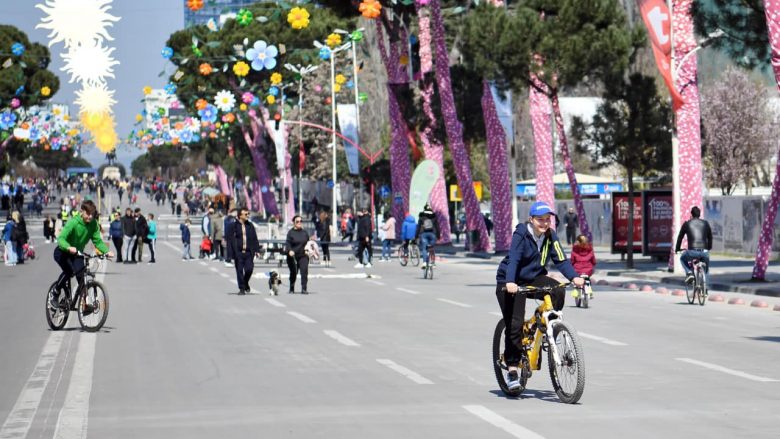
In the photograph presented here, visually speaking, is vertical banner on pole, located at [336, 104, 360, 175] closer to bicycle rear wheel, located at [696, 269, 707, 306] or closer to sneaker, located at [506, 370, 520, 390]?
bicycle rear wheel, located at [696, 269, 707, 306]

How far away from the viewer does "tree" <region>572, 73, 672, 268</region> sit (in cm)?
3888

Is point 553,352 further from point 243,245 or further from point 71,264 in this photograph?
point 243,245

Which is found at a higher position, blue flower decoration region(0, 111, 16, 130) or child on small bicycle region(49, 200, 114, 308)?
blue flower decoration region(0, 111, 16, 130)

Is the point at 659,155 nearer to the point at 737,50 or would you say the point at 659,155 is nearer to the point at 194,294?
the point at 737,50

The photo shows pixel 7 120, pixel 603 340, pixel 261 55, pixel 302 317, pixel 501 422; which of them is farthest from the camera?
pixel 7 120

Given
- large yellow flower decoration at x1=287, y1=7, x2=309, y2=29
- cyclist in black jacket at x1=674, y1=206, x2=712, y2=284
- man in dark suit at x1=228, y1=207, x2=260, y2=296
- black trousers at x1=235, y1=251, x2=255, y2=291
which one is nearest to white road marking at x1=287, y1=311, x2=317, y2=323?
man in dark suit at x1=228, y1=207, x2=260, y2=296

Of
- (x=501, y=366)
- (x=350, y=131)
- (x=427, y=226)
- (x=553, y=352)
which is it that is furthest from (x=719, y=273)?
(x=350, y=131)

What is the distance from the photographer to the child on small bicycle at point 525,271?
39.1 ft

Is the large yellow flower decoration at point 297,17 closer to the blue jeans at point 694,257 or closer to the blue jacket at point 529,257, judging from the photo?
the blue jeans at point 694,257

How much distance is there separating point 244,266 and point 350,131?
40.0 meters

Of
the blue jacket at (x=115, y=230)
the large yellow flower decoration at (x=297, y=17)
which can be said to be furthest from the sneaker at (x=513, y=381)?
the large yellow flower decoration at (x=297, y=17)

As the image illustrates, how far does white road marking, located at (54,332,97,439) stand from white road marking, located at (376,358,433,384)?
9.69 ft

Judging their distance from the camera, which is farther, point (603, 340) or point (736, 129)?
point (736, 129)

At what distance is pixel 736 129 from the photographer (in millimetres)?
80625
